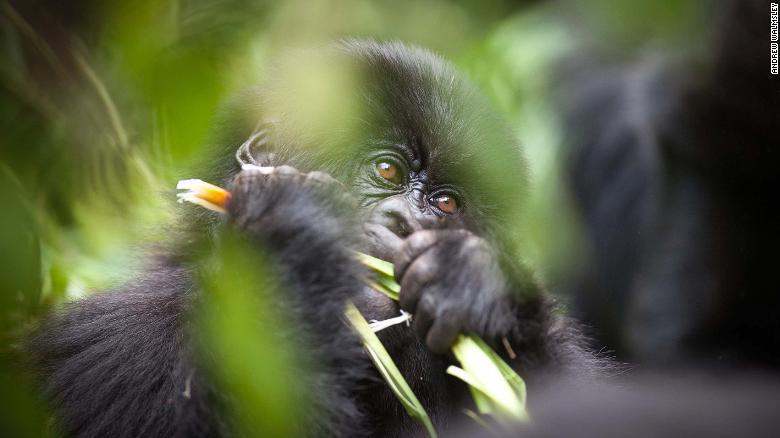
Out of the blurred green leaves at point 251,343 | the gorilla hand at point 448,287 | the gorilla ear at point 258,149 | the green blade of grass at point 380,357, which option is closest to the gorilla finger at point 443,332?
the gorilla hand at point 448,287

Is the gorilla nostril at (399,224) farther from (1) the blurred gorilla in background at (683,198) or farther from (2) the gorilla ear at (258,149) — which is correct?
(1) the blurred gorilla in background at (683,198)

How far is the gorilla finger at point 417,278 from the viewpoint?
1.39 m

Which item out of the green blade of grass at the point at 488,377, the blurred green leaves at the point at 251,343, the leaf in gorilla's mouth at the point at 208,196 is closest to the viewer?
the blurred green leaves at the point at 251,343

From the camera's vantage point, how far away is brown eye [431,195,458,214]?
73.6 inches

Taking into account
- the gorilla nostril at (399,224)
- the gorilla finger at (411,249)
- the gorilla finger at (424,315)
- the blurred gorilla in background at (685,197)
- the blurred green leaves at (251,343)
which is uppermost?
the blurred gorilla in background at (685,197)

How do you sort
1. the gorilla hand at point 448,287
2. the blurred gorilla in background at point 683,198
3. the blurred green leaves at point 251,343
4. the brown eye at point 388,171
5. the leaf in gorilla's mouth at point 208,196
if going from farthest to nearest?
the blurred gorilla in background at point 683,198 < the brown eye at point 388,171 < the leaf in gorilla's mouth at point 208,196 < the gorilla hand at point 448,287 < the blurred green leaves at point 251,343

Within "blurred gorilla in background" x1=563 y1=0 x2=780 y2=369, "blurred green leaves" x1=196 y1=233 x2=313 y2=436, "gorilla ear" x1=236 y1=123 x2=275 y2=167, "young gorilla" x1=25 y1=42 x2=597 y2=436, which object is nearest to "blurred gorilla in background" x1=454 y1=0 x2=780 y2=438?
"blurred gorilla in background" x1=563 y1=0 x2=780 y2=369

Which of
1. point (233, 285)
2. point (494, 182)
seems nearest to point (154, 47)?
point (233, 285)

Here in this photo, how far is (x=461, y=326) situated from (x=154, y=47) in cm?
72

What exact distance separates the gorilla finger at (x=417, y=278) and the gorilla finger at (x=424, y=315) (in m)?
0.02

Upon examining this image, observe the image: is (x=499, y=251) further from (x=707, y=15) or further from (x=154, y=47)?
(x=707, y=15)

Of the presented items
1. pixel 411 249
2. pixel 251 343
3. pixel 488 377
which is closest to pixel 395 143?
pixel 411 249

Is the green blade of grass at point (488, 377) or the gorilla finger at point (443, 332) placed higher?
the gorilla finger at point (443, 332)

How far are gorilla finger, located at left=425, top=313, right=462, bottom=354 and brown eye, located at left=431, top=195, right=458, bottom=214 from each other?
0.54 metres
